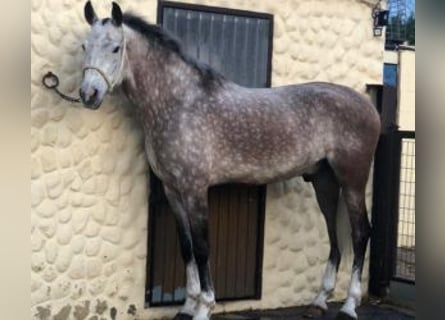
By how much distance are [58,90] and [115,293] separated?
1.31m

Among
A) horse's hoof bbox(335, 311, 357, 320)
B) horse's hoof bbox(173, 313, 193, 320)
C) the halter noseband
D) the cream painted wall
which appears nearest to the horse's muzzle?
the halter noseband

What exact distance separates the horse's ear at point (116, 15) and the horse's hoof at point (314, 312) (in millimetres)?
2361

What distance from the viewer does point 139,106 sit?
3762 mm

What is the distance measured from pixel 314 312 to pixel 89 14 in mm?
2513

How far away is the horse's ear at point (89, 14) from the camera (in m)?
3.52

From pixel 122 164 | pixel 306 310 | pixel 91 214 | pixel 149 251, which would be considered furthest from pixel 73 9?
pixel 306 310

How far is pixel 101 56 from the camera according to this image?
3.45m

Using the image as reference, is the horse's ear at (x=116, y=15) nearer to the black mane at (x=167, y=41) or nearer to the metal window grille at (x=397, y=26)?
the black mane at (x=167, y=41)

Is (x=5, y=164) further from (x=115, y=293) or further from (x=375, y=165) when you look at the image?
(x=375, y=165)

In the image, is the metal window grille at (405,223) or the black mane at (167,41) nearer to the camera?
the black mane at (167,41)

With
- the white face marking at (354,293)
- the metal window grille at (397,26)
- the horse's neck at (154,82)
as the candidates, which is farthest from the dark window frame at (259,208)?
the metal window grille at (397,26)

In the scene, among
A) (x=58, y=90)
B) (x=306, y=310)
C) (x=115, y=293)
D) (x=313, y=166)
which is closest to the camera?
(x=58, y=90)

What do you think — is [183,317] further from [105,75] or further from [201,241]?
[105,75]

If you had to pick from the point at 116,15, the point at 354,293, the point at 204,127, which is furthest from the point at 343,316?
the point at 116,15
